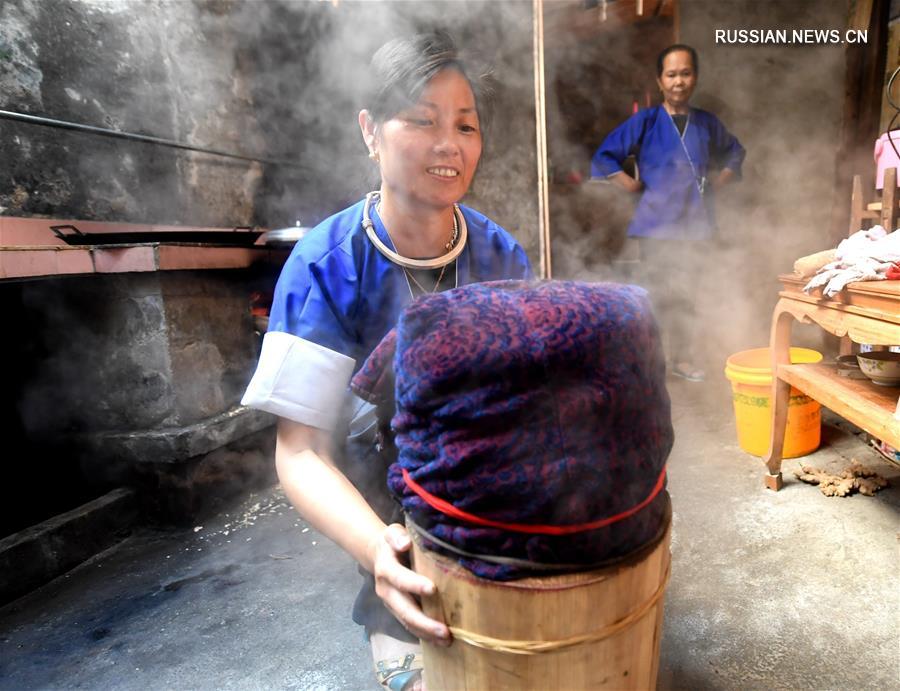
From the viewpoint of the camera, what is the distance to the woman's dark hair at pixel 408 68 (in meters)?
1.28

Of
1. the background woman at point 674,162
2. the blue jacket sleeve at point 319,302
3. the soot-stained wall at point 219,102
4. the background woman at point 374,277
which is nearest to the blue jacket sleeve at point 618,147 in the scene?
the background woman at point 674,162

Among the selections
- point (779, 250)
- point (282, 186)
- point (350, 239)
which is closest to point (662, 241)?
point (779, 250)

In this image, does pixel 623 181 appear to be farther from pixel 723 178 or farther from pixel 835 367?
pixel 835 367

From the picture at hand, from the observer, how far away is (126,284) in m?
2.71

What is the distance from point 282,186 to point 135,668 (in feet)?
11.0

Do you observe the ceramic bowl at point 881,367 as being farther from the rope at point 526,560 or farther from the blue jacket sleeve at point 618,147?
the blue jacket sleeve at point 618,147

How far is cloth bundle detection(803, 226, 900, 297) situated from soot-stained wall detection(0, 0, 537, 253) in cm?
212

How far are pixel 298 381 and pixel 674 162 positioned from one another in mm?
4103

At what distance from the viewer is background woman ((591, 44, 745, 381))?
4.31m

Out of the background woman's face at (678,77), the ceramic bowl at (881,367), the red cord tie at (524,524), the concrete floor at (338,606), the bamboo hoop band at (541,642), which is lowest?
the concrete floor at (338,606)

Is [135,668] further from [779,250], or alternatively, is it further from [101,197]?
[779,250]

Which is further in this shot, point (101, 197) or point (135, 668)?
point (101, 197)

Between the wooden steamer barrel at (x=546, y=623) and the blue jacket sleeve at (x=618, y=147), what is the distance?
4.26 meters

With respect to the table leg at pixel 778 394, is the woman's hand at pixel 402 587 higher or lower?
higher
